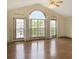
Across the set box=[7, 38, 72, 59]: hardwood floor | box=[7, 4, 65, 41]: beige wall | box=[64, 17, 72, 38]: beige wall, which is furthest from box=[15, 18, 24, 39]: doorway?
box=[64, 17, 72, 38]: beige wall

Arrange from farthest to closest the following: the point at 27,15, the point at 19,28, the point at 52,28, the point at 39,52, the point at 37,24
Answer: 1. the point at 52,28
2. the point at 37,24
3. the point at 27,15
4. the point at 19,28
5. the point at 39,52

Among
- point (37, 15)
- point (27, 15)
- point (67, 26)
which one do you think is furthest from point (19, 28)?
point (67, 26)

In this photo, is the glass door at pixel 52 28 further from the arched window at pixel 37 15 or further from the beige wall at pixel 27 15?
the arched window at pixel 37 15

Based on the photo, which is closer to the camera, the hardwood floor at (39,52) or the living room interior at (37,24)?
the hardwood floor at (39,52)

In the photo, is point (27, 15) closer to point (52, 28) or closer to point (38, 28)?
point (38, 28)

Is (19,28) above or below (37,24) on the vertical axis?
below

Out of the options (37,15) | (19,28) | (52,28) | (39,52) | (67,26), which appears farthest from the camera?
(67,26)

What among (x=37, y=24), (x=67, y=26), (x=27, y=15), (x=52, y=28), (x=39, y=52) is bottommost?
(x=39, y=52)

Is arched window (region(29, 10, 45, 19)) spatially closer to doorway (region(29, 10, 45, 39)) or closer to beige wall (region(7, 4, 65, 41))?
doorway (region(29, 10, 45, 39))

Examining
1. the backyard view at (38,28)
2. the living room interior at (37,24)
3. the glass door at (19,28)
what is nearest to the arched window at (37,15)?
→ the living room interior at (37,24)

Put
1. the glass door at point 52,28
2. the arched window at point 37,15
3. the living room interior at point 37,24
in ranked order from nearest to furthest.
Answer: the living room interior at point 37,24, the arched window at point 37,15, the glass door at point 52,28
